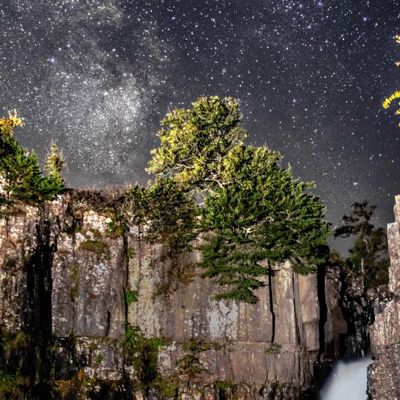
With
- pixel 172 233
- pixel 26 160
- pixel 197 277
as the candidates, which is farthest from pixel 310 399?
pixel 26 160

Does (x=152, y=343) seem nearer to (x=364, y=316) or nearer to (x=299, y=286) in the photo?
(x=299, y=286)

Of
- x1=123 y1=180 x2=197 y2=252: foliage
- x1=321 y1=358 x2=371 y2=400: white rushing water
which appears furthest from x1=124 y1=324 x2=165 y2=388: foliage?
x1=321 y1=358 x2=371 y2=400: white rushing water

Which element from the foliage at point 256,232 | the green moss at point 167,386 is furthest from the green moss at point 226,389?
the foliage at point 256,232

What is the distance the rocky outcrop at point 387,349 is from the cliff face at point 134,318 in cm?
309

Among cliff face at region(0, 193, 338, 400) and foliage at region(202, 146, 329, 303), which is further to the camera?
foliage at region(202, 146, 329, 303)

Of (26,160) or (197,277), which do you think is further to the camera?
(197,277)

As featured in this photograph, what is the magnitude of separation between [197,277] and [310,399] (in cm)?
881

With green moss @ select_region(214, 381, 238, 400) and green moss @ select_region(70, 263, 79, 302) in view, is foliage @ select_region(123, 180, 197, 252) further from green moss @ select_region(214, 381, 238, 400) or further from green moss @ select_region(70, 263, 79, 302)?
green moss @ select_region(214, 381, 238, 400)

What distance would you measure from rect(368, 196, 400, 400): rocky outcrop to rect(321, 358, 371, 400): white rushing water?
8.17ft

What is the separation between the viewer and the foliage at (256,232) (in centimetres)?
2288

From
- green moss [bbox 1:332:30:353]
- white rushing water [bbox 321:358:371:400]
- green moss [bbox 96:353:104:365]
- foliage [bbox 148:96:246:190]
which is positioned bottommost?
white rushing water [bbox 321:358:371:400]

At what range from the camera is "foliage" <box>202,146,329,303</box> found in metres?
22.9

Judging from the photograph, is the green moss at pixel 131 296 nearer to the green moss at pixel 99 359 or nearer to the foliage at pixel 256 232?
the green moss at pixel 99 359

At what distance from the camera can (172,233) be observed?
2431cm
